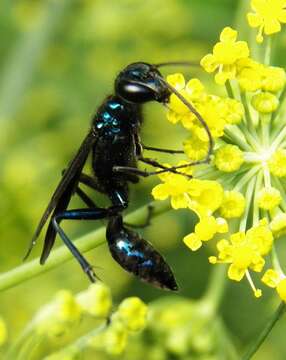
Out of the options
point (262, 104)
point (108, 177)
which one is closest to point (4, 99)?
point (108, 177)

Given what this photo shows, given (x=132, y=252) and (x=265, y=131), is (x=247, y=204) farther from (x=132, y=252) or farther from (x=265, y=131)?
(x=132, y=252)

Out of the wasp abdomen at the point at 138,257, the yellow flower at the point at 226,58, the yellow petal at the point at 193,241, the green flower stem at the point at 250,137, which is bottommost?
the wasp abdomen at the point at 138,257

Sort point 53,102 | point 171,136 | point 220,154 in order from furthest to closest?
point 53,102, point 171,136, point 220,154

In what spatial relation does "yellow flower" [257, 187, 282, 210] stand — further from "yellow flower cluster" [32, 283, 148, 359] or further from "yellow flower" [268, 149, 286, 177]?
"yellow flower cluster" [32, 283, 148, 359]

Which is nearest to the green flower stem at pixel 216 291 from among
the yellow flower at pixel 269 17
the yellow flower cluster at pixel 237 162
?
the yellow flower cluster at pixel 237 162

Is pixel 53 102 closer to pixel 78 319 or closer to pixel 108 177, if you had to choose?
pixel 108 177

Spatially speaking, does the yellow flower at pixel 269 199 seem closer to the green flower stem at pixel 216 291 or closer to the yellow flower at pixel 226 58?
the yellow flower at pixel 226 58

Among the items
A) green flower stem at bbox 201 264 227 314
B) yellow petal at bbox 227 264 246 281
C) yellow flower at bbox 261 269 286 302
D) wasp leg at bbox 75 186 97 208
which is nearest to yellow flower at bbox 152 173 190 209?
yellow petal at bbox 227 264 246 281

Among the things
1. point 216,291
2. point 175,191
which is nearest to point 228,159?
point 175,191
